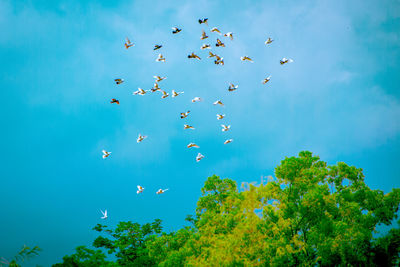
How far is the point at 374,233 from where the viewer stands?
410 inches

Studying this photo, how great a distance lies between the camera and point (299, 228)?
10.2 metres

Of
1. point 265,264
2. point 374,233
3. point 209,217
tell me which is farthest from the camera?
point 209,217

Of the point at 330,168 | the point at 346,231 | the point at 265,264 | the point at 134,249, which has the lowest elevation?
the point at 265,264

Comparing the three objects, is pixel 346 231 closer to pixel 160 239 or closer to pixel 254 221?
pixel 254 221

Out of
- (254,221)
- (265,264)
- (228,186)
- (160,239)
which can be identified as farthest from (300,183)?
(160,239)

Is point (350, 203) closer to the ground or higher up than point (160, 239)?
higher up

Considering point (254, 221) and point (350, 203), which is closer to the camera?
point (254, 221)

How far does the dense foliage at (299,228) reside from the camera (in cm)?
→ 862

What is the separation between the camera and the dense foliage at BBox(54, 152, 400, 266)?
339 inches

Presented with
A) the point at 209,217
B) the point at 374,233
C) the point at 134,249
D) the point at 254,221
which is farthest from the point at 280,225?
the point at 134,249

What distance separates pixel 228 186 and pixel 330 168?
5896mm

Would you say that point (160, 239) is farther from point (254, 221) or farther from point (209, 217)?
point (254, 221)

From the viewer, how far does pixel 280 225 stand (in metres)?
9.19

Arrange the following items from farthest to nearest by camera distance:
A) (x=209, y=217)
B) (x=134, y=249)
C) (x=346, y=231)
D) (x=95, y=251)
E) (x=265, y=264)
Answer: (x=134, y=249) < (x=95, y=251) < (x=209, y=217) < (x=346, y=231) < (x=265, y=264)
